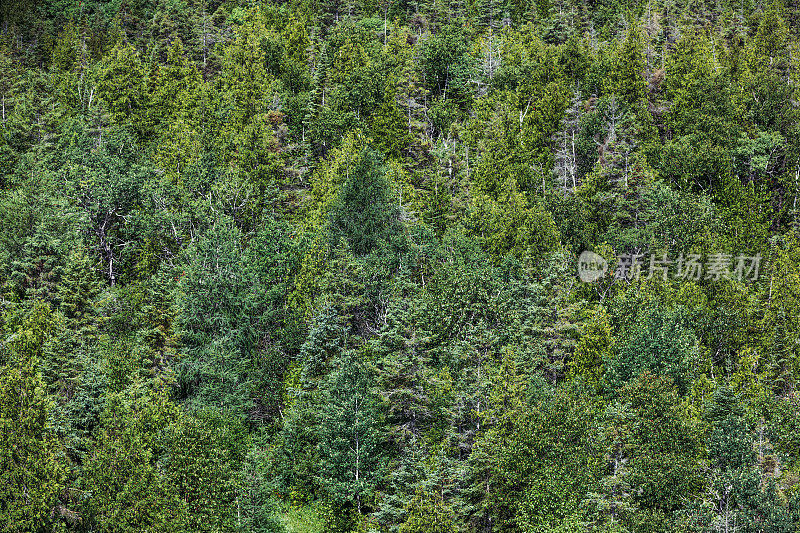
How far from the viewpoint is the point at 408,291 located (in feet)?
246

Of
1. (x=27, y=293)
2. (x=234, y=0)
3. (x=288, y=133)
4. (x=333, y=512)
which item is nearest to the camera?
(x=333, y=512)

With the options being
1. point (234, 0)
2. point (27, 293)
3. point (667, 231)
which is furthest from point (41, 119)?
point (667, 231)

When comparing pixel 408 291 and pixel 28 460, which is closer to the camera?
pixel 28 460

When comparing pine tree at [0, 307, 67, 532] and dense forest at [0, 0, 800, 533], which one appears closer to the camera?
pine tree at [0, 307, 67, 532]

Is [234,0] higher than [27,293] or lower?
higher

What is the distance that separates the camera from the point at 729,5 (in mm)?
153500

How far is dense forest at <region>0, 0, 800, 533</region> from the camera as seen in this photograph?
195 feet

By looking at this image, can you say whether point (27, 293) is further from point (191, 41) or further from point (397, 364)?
point (191, 41)

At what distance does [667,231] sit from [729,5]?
85.5 m

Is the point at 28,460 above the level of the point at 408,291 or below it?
below

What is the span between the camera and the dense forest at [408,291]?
59438 mm

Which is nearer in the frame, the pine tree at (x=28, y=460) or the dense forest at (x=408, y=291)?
the pine tree at (x=28, y=460)

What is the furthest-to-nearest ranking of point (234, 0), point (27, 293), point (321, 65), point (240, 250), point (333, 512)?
point (234, 0), point (321, 65), point (240, 250), point (27, 293), point (333, 512)

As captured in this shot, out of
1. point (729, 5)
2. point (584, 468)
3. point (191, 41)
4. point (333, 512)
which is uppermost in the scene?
point (729, 5)
